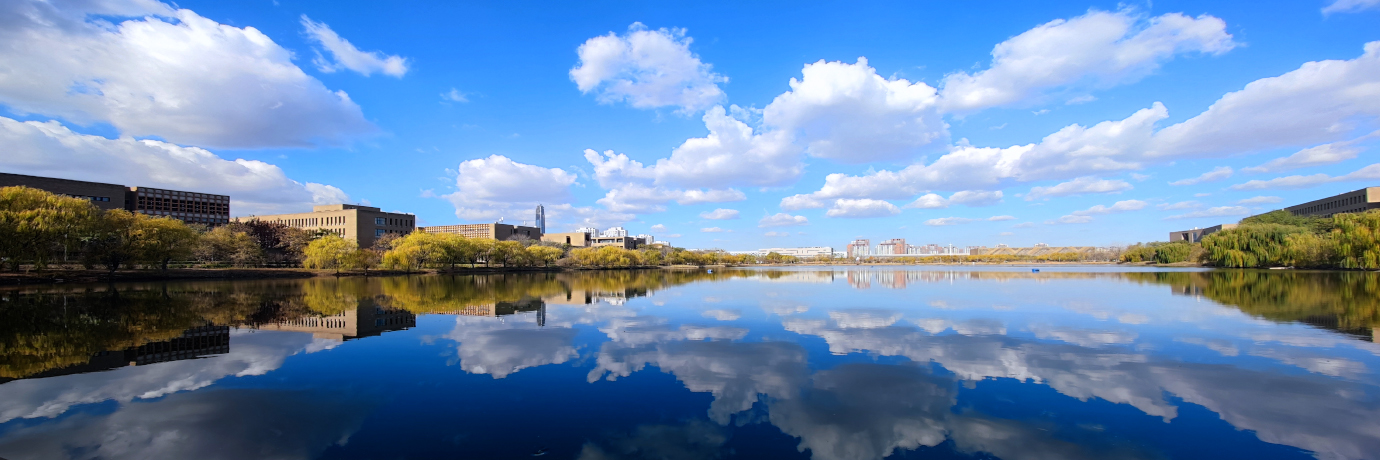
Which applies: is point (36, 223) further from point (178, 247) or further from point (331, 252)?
point (331, 252)

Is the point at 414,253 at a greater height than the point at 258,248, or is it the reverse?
the point at 258,248

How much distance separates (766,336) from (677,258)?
140157 mm

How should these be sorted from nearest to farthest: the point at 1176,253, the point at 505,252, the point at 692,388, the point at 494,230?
1. the point at 692,388
2. the point at 505,252
3. the point at 1176,253
4. the point at 494,230

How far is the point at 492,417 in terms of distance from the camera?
26.8 feet

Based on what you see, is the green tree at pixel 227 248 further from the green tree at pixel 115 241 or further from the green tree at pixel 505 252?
the green tree at pixel 505 252

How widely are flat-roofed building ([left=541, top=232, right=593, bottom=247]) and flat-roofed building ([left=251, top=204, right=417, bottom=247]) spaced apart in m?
53.4

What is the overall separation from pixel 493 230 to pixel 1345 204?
163m

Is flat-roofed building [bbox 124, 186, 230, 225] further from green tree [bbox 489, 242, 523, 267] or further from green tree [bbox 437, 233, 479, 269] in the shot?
green tree [bbox 489, 242, 523, 267]

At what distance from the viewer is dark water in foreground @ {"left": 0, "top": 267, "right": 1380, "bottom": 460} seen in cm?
712

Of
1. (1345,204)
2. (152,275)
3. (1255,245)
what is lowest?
(152,275)

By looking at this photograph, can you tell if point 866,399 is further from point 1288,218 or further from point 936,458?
point 1288,218

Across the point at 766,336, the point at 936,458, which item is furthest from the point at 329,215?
the point at 936,458

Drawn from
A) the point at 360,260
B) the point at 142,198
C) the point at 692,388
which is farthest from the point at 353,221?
the point at 692,388

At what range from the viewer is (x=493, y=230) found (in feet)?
453
